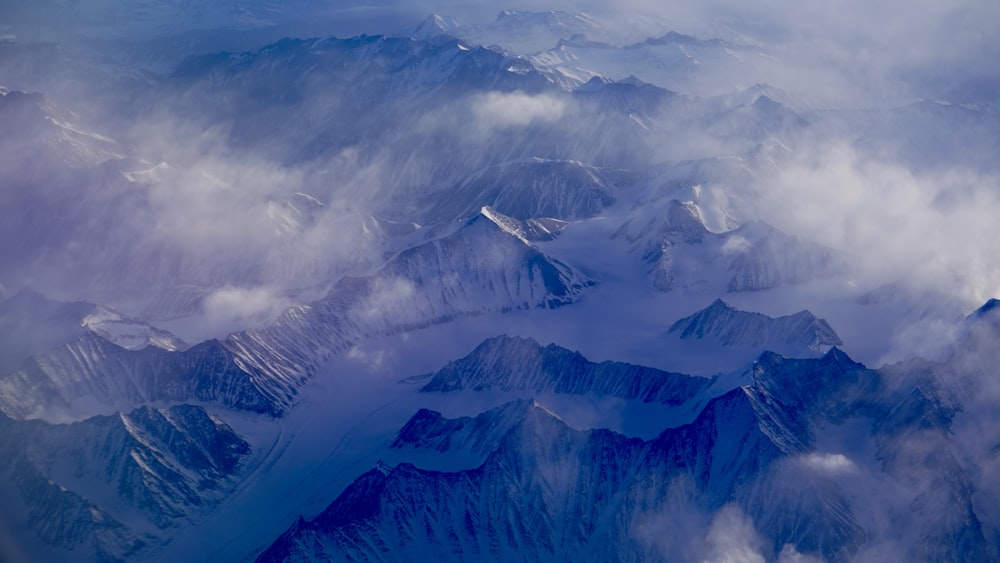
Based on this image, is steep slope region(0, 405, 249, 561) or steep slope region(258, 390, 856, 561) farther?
steep slope region(0, 405, 249, 561)

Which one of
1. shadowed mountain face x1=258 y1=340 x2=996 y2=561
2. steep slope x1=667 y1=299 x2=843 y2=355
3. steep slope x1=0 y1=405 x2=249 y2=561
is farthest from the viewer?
steep slope x1=667 y1=299 x2=843 y2=355

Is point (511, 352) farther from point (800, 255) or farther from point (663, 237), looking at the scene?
point (800, 255)

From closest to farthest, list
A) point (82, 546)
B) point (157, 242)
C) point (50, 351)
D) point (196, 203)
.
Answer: point (82, 546), point (50, 351), point (157, 242), point (196, 203)

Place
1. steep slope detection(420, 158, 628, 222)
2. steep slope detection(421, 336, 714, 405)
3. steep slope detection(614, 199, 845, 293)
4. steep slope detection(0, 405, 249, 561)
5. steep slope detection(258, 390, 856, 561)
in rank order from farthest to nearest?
1. steep slope detection(420, 158, 628, 222)
2. steep slope detection(614, 199, 845, 293)
3. steep slope detection(421, 336, 714, 405)
4. steep slope detection(0, 405, 249, 561)
5. steep slope detection(258, 390, 856, 561)

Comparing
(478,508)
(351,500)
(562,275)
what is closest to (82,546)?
(351,500)

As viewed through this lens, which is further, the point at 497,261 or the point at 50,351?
the point at 497,261

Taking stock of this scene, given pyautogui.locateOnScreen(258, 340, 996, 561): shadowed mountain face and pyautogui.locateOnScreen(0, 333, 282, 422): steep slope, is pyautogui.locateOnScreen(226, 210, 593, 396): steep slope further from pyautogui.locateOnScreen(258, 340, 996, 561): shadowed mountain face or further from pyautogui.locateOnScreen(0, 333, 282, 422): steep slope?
pyautogui.locateOnScreen(258, 340, 996, 561): shadowed mountain face

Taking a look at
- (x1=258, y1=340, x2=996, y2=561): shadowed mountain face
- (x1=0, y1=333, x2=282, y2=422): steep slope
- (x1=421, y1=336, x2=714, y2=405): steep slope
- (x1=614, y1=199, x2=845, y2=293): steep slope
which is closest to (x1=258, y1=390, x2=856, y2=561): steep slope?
(x1=258, y1=340, x2=996, y2=561): shadowed mountain face

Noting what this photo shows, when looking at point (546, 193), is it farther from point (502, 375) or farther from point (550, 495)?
point (550, 495)
